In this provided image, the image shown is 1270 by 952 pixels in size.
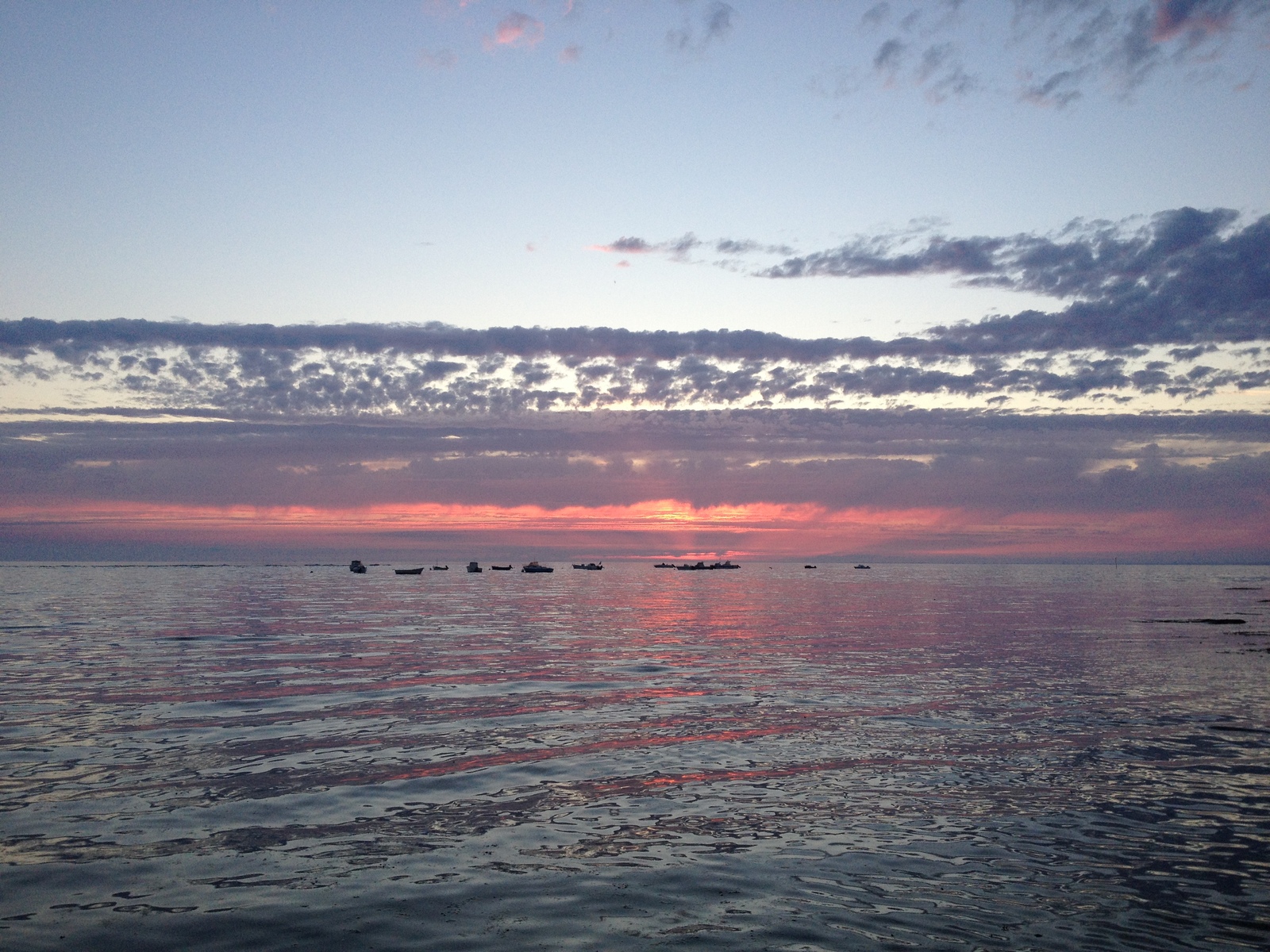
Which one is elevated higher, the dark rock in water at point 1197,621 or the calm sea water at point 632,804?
the calm sea water at point 632,804

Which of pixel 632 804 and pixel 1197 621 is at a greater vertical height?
pixel 632 804

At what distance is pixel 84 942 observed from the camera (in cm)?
1103

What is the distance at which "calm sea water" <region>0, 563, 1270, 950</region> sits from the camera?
38.7 ft

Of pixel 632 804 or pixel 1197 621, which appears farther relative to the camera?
pixel 1197 621

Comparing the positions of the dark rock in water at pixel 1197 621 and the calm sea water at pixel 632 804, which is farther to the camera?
the dark rock in water at pixel 1197 621

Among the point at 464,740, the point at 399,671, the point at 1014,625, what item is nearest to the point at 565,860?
the point at 464,740

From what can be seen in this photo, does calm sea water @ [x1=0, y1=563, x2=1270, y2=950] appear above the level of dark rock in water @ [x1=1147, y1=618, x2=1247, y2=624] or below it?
above

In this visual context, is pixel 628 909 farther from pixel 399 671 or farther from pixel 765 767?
pixel 399 671

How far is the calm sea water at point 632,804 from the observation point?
11805 millimetres

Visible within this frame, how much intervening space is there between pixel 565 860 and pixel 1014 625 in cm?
5936

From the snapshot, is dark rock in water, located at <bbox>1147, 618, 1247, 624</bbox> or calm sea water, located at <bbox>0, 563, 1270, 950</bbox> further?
dark rock in water, located at <bbox>1147, 618, 1247, 624</bbox>

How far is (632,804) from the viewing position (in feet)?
57.2

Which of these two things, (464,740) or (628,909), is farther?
(464,740)

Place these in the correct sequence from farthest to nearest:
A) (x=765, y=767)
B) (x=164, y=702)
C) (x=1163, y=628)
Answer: (x=1163, y=628), (x=164, y=702), (x=765, y=767)
